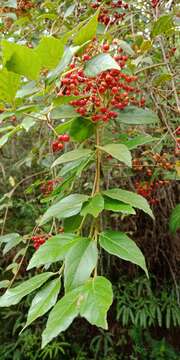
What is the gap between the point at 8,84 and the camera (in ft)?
2.02

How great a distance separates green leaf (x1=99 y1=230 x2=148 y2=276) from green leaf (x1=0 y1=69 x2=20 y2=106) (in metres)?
0.26

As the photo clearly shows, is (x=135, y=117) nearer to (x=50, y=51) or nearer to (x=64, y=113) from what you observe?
(x=64, y=113)

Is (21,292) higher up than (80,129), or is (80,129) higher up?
(80,129)

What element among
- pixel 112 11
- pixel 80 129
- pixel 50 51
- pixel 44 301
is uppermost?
pixel 112 11

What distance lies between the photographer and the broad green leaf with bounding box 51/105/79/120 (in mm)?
729

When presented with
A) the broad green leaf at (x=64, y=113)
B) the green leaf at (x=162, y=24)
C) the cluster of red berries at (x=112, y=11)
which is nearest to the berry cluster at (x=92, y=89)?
the broad green leaf at (x=64, y=113)

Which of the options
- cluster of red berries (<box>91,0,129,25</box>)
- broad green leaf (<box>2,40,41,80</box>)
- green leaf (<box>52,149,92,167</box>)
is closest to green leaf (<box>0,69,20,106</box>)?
broad green leaf (<box>2,40,41,80</box>)

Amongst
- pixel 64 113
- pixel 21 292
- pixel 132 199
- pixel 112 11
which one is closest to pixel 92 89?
pixel 64 113

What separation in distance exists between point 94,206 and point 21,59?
0.24 meters

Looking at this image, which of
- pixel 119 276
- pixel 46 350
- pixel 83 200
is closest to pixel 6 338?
pixel 46 350

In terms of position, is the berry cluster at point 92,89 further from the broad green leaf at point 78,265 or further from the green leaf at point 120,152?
the broad green leaf at point 78,265

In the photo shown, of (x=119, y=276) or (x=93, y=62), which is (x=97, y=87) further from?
(x=119, y=276)

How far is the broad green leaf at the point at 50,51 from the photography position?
0.59m

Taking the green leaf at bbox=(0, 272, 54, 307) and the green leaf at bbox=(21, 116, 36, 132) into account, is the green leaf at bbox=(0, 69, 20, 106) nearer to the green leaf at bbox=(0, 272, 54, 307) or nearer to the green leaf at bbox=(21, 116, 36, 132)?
the green leaf at bbox=(21, 116, 36, 132)
